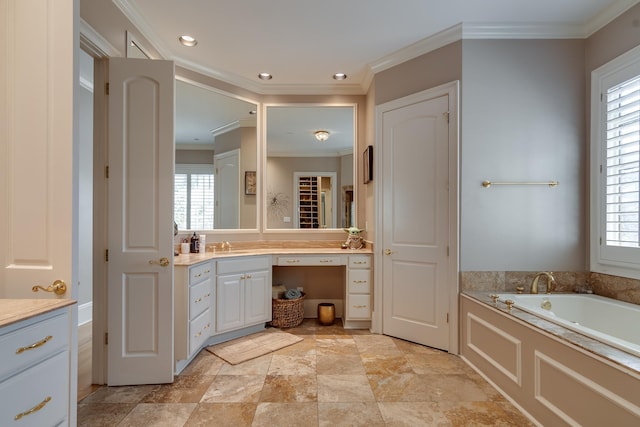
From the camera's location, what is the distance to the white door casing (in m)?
3.58

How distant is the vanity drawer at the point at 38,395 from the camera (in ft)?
3.51

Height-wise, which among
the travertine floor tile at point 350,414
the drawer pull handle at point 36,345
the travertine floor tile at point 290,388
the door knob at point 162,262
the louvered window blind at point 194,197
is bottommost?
the travertine floor tile at point 290,388

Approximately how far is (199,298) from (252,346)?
0.74 meters

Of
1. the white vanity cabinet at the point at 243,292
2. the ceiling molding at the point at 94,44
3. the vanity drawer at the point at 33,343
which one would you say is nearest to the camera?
the vanity drawer at the point at 33,343

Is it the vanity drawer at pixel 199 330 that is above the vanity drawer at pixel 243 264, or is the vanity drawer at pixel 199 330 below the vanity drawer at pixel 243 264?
below

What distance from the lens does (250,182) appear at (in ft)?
12.4

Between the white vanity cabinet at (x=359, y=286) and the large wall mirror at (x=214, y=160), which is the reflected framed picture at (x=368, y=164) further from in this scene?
the large wall mirror at (x=214, y=160)

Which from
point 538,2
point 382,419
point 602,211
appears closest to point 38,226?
point 382,419

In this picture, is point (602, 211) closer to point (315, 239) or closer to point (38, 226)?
point (315, 239)

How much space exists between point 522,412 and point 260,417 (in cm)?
164

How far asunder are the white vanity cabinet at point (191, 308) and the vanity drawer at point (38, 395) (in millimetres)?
1116

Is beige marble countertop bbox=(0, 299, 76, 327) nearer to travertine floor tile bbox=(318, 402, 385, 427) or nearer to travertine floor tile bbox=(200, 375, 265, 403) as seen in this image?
travertine floor tile bbox=(200, 375, 265, 403)

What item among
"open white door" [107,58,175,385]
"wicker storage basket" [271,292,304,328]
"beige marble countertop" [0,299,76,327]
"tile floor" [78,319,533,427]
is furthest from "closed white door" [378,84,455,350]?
"beige marble countertop" [0,299,76,327]

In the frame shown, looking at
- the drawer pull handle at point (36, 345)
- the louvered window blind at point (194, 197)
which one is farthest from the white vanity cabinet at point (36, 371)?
the louvered window blind at point (194, 197)
